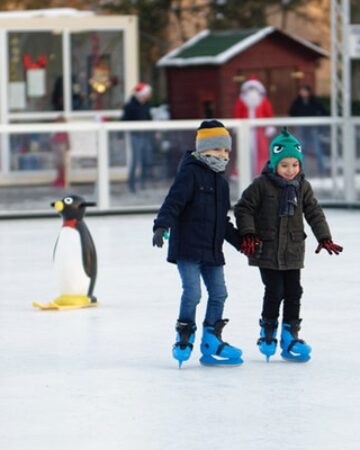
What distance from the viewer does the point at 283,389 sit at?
26.6 feet

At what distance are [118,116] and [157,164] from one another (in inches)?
210

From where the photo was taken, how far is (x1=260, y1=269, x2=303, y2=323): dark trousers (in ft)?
29.0

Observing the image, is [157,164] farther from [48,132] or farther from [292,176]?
[292,176]

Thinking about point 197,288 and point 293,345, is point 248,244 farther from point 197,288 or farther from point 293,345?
point 293,345

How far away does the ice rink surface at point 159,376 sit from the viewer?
7012mm

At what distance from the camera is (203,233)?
8688 mm

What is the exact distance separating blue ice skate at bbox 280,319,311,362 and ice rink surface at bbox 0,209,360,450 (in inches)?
2.0

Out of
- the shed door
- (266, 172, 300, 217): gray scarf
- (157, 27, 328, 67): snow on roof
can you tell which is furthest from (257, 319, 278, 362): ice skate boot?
the shed door

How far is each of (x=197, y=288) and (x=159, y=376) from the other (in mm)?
526

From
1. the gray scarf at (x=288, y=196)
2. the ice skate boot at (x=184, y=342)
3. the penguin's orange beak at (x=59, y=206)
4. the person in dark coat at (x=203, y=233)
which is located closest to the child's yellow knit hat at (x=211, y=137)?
the person in dark coat at (x=203, y=233)

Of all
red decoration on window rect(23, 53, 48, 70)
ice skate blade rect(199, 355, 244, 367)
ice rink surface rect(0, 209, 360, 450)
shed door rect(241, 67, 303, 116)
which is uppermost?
red decoration on window rect(23, 53, 48, 70)

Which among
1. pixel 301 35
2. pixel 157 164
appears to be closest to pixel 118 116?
pixel 157 164

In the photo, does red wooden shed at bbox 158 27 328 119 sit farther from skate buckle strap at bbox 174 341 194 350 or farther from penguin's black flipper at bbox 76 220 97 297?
skate buckle strap at bbox 174 341 194 350

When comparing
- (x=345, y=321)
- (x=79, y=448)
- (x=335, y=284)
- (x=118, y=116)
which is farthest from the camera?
(x=118, y=116)
